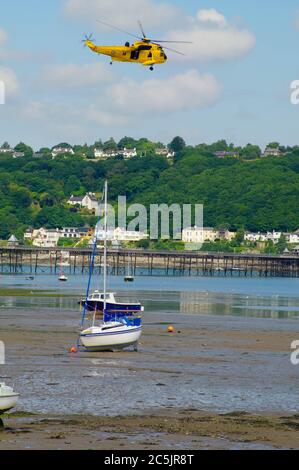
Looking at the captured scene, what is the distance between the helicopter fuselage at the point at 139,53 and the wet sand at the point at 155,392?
15.3 m

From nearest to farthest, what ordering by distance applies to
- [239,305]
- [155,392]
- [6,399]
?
[6,399] → [155,392] → [239,305]

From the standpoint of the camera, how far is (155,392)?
3694 centimetres

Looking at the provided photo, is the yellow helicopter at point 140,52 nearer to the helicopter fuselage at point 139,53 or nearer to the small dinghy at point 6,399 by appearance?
the helicopter fuselage at point 139,53

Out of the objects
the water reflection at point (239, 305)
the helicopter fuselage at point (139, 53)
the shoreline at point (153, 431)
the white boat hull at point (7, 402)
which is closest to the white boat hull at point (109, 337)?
the shoreline at point (153, 431)

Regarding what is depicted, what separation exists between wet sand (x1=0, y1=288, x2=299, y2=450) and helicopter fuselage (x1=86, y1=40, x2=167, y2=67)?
15.3 m

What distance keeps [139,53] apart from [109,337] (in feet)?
75.8

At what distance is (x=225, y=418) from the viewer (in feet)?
105

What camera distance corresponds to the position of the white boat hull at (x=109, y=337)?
156ft

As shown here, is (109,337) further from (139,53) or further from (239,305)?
(239,305)

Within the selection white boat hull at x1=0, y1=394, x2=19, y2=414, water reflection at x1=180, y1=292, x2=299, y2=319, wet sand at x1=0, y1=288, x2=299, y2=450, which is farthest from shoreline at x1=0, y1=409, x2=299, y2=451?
water reflection at x1=180, y1=292, x2=299, y2=319

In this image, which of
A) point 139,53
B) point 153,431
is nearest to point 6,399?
point 153,431

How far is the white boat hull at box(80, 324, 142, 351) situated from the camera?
156 feet

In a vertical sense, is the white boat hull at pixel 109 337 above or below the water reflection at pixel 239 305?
above
